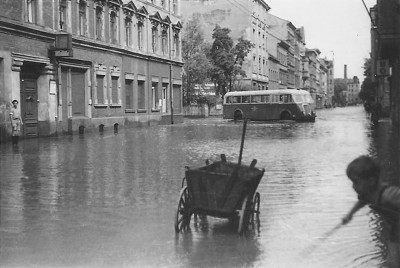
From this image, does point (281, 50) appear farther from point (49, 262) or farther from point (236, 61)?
point (49, 262)

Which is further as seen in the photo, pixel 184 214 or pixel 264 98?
pixel 264 98

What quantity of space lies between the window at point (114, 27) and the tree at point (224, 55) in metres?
27.9

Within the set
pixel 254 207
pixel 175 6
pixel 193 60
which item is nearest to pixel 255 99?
pixel 175 6

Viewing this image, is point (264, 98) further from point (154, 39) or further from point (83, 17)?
point (83, 17)

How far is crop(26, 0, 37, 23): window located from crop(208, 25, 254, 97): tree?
123 ft

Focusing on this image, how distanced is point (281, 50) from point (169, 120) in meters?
56.5

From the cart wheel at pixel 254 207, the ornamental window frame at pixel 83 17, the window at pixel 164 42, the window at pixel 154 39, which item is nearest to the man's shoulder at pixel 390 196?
the cart wheel at pixel 254 207

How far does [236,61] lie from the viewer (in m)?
66.7

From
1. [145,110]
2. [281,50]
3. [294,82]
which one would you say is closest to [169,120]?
[145,110]

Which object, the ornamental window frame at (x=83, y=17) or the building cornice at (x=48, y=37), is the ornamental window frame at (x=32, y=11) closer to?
the building cornice at (x=48, y=37)

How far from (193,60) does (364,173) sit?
59939 millimetres

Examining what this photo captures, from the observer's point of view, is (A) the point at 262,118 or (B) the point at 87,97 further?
(A) the point at 262,118

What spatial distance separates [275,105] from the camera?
4841cm

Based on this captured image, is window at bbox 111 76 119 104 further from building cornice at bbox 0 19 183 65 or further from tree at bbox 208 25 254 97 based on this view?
tree at bbox 208 25 254 97
